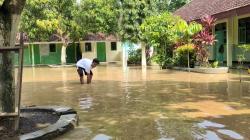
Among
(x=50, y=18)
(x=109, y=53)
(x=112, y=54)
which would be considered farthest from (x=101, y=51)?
(x=50, y=18)

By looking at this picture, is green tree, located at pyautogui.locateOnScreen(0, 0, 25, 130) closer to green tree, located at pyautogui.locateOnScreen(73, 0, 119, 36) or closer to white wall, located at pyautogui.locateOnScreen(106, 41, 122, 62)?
green tree, located at pyautogui.locateOnScreen(73, 0, 119, 36)

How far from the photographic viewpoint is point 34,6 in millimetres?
41188

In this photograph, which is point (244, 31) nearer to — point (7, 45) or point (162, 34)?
point (162, 34)

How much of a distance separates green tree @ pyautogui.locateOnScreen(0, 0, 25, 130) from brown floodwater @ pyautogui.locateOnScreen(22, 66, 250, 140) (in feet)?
4.61

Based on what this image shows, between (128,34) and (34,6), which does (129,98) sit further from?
(34,6)

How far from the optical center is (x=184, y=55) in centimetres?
2630

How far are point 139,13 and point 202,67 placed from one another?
13.0m

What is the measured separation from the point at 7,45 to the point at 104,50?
3974 cm

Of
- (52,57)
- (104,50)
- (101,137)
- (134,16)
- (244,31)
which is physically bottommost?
(101,137)

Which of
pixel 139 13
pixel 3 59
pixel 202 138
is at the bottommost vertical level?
pixel 202 138

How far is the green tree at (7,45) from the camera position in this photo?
880cm

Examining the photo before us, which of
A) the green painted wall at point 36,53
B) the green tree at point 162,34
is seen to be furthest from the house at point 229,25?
the green painted wall at point 36,53

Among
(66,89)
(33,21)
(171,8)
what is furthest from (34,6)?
(66,89)

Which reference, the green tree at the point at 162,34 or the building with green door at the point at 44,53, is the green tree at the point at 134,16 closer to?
the green tree at the point at 162,34
